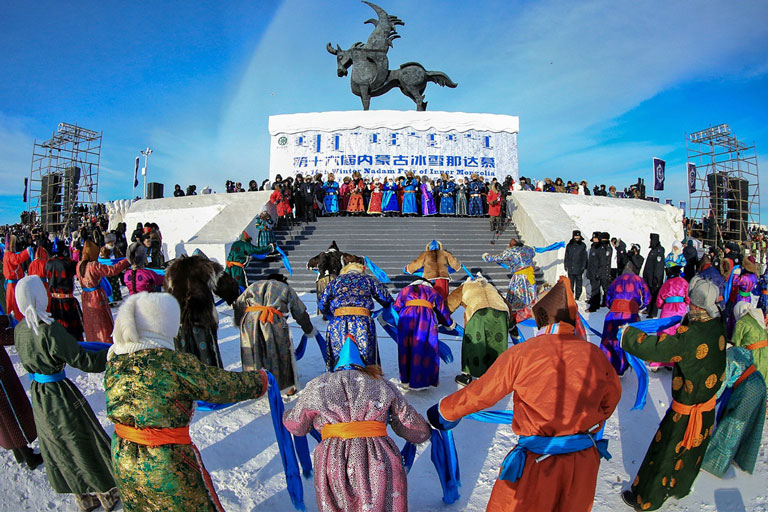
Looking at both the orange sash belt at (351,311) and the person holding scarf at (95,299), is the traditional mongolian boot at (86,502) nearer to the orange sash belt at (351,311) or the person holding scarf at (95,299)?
the orange sash belt at (351,311)

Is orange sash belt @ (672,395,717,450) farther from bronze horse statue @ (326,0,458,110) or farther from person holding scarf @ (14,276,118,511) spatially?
bronze horse statue @ (326,0,458,110)

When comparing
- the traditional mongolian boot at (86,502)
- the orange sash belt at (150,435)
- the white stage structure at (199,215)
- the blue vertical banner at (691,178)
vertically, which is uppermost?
the blue vertical banner at (691,178)

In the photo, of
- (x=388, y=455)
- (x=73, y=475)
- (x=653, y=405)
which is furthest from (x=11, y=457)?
(x=653, y=405)

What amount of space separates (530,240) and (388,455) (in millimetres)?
11044

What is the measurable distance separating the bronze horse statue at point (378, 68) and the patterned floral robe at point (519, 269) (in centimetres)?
1445

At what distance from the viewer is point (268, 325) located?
173 inches

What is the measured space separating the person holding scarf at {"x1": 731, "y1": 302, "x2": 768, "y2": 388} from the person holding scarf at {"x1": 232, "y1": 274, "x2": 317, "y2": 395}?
12.3ft

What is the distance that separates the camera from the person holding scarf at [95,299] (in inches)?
236

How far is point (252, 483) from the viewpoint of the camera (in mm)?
3160

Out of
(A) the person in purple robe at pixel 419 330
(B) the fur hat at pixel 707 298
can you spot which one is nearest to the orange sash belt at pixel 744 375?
(B) the fur hat at pixel 707 298

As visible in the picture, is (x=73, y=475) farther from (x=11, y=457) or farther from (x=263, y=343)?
(x=263, y=343)

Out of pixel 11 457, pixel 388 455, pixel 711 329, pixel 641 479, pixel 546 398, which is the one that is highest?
pixel 711 329

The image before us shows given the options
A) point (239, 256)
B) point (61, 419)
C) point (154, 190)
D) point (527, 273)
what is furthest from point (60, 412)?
point (154, 190)

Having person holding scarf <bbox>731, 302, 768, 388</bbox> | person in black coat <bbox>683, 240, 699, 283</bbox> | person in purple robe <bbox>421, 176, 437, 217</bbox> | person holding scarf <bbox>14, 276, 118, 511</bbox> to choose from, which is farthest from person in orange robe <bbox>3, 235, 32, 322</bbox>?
person in black coat <bbox>683, 240, 699, 283</bbox>
